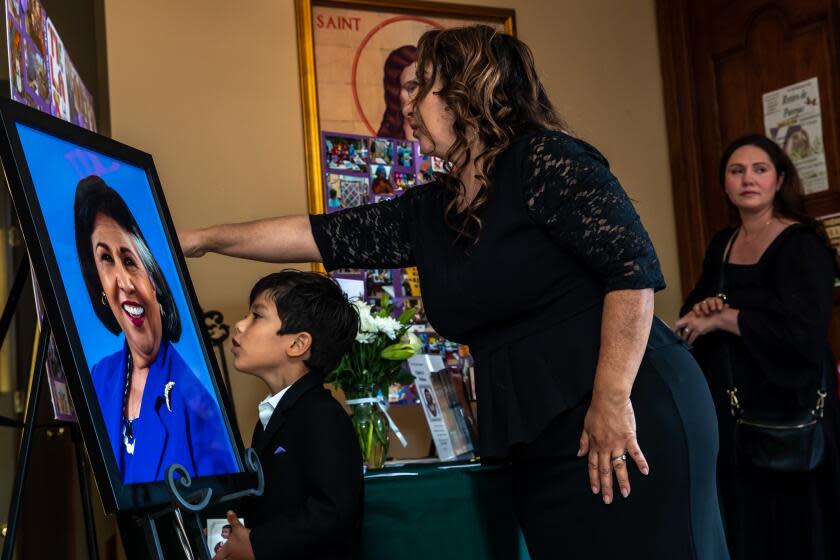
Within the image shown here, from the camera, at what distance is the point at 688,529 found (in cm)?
157

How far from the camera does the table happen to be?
213 centimetres

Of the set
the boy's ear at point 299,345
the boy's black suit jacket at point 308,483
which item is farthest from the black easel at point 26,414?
the boy's ear at point 299,345

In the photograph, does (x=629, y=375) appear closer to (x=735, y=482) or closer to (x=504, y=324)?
(x=504, y=324)

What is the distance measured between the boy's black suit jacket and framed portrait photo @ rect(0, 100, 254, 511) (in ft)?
0.45

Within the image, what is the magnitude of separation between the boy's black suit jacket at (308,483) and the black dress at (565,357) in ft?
1.04

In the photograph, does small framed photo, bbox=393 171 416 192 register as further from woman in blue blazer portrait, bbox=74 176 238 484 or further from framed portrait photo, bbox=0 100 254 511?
woman in blue blazer portrait, bbox=74 176 238 484

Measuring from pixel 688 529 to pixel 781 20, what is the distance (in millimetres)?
2623

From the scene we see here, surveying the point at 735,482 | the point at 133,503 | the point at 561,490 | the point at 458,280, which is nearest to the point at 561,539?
the point at 561,490

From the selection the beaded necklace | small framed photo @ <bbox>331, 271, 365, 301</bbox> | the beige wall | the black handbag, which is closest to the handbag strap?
the black handbag

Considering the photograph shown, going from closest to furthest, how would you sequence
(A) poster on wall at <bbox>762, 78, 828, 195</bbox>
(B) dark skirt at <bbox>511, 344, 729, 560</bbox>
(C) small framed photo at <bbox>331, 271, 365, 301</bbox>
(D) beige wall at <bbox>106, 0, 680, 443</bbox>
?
(B) dark skirt at <bbox>511, 344, 729, 560</bbox>, (D) beige wall at <bbox>106, 0, 680, 443</bbox>, (C) small framed photo at <bbox>331, 271, 365, 301</bbox>, (A) poster on wall at <bbox>762, 78, 828, 195</bbox>

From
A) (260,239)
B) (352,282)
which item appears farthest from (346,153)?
(260,239)

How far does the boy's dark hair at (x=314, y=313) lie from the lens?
2133mm

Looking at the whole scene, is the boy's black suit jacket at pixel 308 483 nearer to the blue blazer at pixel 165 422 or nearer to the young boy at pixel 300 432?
the young boy at pixel 300 432

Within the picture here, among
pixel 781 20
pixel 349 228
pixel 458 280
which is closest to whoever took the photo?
pixel 458 280
